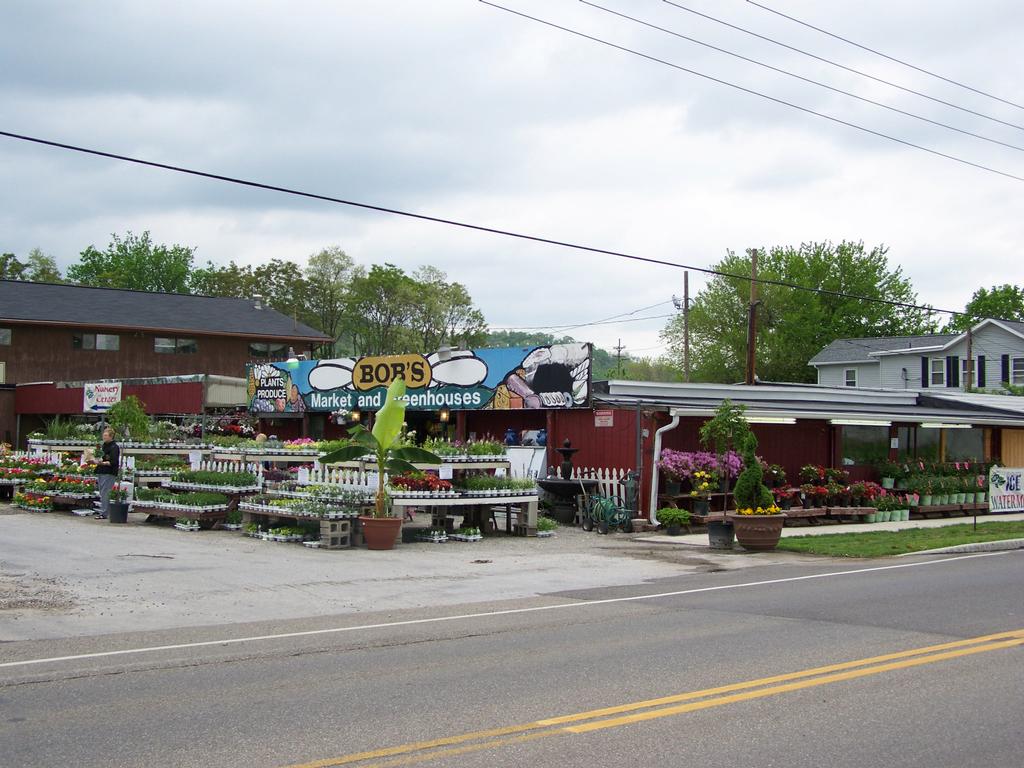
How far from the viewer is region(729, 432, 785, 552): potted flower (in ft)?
59.4

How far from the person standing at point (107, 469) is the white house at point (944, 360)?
3976 centimetres

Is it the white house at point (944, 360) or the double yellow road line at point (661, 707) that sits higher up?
the white house at point (944, 360)

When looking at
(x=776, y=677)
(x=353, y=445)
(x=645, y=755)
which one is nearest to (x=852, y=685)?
(x=776, y=677)

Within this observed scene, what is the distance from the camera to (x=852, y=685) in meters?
7.50

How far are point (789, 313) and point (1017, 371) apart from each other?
19395mm

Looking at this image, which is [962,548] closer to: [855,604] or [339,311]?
[855,604]

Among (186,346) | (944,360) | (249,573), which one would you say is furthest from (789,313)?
(249,573)

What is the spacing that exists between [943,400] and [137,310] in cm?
3778

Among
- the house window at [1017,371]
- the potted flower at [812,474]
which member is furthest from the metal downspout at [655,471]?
the house window at [1017,371]

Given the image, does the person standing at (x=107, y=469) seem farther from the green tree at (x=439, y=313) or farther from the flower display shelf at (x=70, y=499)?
the green tree at (x=439, y=313)

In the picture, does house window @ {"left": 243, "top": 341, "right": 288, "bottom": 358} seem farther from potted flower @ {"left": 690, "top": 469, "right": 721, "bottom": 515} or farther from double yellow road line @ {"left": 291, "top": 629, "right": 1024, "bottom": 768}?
double yellow road line @ {"left": 291, "top": 629, "right": 1024, "bottom": 768}

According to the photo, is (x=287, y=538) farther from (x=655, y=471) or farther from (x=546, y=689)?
(x=546, y=689)

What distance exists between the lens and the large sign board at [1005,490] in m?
26.0

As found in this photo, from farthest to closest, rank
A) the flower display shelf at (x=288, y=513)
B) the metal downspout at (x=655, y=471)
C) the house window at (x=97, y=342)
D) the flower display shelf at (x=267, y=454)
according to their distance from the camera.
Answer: the house window at (x=97, y=342), the metal downspout at (x=655, y=471), the flower display shelf at (x=267, y=454), the flower display shelf at (x=288, y=513)
